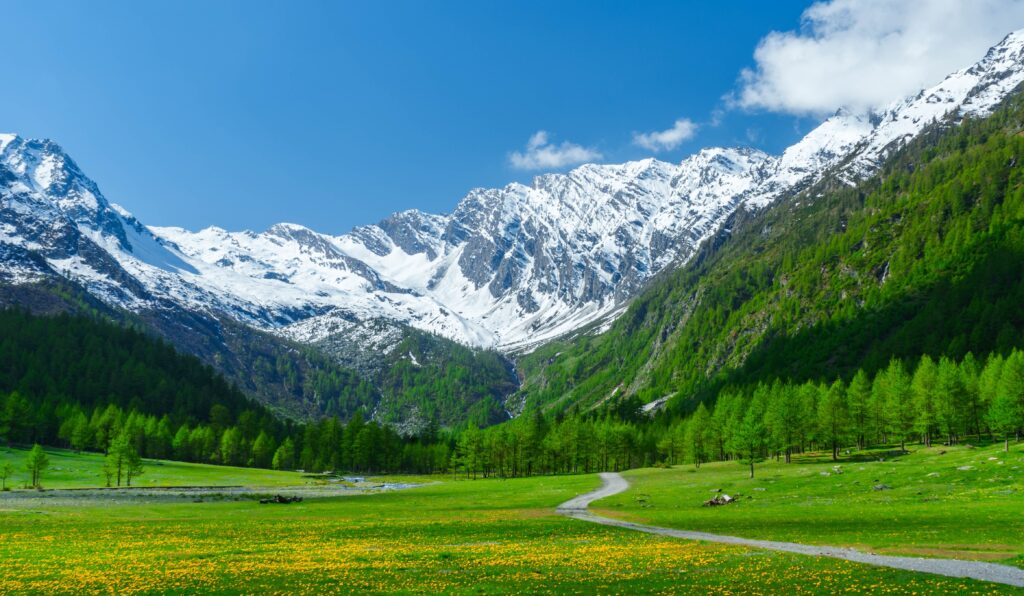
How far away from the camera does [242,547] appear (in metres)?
42.6

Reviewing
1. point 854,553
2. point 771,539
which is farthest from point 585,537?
point 854,553

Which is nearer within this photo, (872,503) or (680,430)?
(872,503)

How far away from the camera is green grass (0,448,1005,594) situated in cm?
2784

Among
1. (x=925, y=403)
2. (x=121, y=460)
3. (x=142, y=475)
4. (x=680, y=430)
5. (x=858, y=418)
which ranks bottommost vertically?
(x=142, y=475)

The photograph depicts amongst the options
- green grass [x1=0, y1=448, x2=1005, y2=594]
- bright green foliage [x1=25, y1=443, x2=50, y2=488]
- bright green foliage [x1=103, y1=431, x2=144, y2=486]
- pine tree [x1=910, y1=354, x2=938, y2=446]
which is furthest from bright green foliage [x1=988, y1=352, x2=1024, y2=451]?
bright green foliage [x1=25, y1=443, x2=50, y2=488]

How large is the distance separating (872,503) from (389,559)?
165ft

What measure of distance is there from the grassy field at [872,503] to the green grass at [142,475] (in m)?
88.2

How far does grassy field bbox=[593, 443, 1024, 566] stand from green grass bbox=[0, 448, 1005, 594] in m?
8.62

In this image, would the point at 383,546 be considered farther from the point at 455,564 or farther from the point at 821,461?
the point at 821,461

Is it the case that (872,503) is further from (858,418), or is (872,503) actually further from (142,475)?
(142,475)

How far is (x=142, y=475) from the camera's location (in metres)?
132

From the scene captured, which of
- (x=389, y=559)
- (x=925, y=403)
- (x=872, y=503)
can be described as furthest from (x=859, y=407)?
(x=389, y=559)

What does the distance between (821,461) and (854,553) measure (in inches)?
3248

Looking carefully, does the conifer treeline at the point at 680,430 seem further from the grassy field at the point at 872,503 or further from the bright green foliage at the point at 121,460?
the grassy field at the point at 872,503
